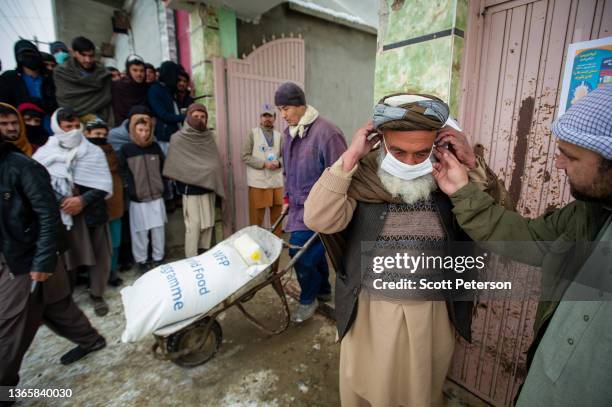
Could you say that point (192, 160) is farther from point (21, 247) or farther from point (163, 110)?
point (21, 247)

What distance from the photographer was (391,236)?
4.89 ft

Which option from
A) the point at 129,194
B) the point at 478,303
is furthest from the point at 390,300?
the point at 129,194

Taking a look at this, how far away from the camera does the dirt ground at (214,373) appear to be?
233cm

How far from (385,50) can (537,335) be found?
6.30 ft

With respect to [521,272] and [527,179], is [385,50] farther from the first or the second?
[521,272]

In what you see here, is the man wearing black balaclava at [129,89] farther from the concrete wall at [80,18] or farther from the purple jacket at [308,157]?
the concrete wall at [80,18]

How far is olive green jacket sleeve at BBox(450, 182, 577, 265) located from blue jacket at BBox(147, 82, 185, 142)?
4.34 m

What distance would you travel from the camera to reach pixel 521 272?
202cm

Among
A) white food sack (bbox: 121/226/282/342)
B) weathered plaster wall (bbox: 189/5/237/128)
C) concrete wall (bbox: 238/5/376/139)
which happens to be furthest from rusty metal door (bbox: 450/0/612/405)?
concrete wall (bbox: 238/5/376/139)

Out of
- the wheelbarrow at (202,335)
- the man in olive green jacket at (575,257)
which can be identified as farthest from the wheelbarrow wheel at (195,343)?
the man in olive green jacket at (575,257)

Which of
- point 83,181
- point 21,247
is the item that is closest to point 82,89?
point 83,181

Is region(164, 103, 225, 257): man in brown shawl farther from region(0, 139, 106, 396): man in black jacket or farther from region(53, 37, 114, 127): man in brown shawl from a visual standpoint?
region(0, 139, 106, 396): man in black jacket

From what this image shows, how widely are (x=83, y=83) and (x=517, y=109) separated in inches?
189

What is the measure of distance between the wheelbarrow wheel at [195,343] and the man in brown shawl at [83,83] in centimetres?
332
